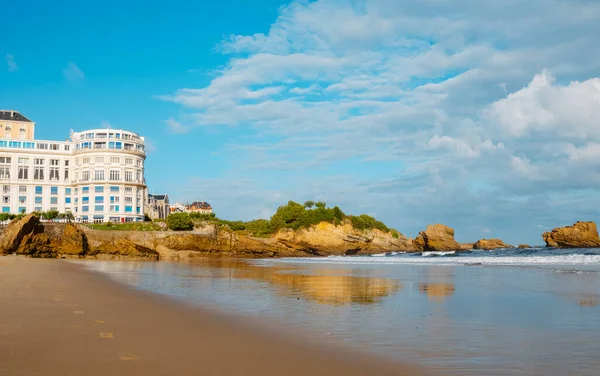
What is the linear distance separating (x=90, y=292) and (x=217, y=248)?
59641 mm

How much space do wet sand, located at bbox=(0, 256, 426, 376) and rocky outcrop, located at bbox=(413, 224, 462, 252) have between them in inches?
3603

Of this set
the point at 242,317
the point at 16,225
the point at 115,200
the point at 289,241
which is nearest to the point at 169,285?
the point at 242,317

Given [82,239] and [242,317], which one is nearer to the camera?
[242,317]

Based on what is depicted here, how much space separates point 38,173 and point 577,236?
10217cm

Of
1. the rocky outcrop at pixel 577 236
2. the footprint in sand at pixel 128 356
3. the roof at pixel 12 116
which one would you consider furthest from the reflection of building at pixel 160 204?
the footprint in sand at pixel 128 356

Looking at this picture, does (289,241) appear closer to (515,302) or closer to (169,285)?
(169,285)

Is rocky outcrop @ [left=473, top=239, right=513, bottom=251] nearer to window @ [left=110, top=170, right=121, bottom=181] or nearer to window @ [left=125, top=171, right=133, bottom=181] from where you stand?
window @ [left=125, top=171, right=133, bottom=181]

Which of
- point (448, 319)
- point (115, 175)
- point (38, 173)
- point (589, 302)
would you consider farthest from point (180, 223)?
point (448, 319)

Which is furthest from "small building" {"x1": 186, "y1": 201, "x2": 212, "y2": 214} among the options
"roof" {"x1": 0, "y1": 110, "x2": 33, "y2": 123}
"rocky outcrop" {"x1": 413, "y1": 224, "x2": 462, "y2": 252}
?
"rocky outcrop" {"x1": 413, "y1": 224, "x2": 462, "y2": 252}

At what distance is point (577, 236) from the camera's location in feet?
258

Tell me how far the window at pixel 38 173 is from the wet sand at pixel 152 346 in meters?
101

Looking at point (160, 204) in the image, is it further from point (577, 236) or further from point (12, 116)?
point (577, 236)

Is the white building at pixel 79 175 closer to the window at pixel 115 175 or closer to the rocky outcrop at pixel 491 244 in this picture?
the window at pixel 115 175

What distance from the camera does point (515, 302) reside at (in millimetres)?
14203
